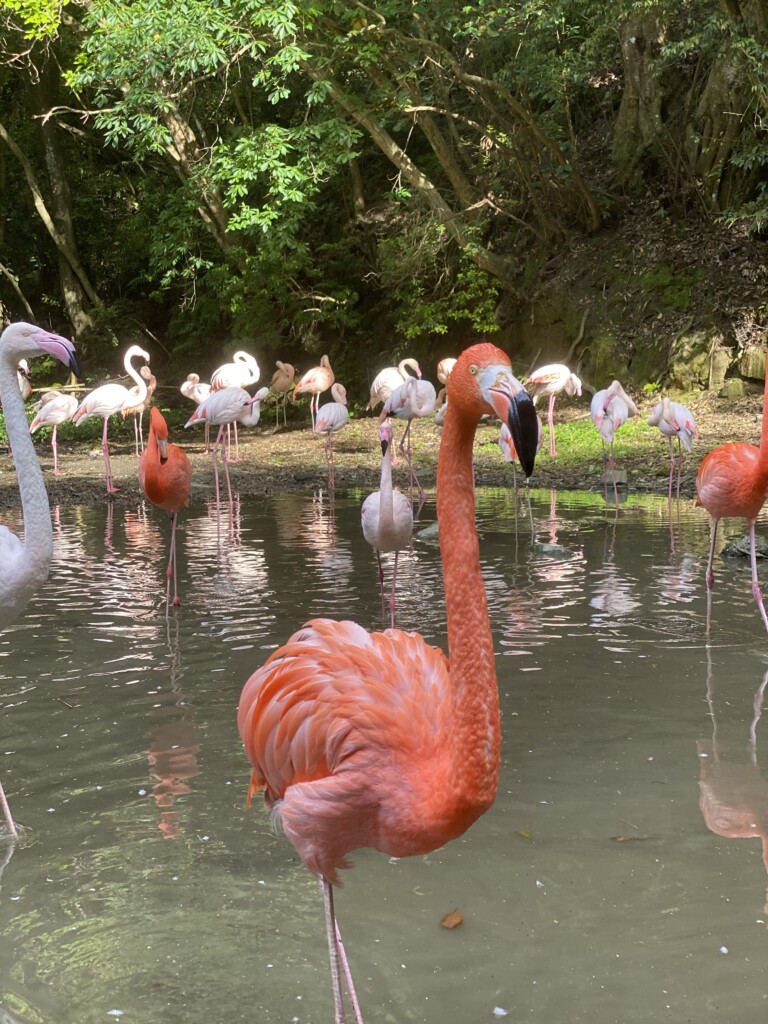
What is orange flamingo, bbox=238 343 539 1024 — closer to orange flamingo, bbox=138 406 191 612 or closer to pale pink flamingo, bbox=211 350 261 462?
orange flamingo, bbox=138 406 191 612

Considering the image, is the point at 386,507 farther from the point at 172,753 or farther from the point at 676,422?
the point at 676,422

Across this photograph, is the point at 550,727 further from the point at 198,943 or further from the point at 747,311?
the point at 747,311

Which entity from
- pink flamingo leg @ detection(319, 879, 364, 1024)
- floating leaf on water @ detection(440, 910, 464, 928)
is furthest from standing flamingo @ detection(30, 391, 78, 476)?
pink flamingo leg @ detection(319, 879, 364, 1024)

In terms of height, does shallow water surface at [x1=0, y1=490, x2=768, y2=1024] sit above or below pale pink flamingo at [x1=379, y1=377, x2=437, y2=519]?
below

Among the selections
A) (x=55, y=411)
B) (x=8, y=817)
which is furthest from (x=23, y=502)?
(x=55, y=411)

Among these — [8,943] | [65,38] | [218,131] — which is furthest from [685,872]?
[65,38]

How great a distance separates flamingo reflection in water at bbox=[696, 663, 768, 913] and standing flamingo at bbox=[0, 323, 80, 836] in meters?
2.60

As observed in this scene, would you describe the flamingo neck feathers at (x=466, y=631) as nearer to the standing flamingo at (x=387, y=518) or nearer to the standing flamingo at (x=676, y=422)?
the standing flamingo at (x=387, y=518)

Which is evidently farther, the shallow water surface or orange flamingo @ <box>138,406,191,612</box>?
orange flamingo @ <box>138,406,191,612</box>

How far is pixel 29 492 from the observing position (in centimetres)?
390

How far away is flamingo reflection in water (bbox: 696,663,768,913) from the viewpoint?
3639 mm

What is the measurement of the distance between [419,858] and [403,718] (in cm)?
133

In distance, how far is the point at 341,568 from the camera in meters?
8.13

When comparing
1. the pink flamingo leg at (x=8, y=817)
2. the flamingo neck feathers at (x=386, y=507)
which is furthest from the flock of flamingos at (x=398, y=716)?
the flamingo neck feathers at (x=386, y=507)
